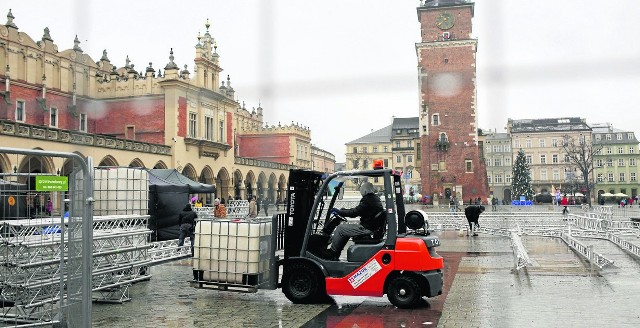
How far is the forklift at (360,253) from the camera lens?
8.05 m

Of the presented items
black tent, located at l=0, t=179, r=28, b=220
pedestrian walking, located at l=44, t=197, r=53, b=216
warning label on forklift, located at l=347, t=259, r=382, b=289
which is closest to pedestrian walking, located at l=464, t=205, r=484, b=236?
warning label on forklift, located at l=347, t=259, r=382, b=289

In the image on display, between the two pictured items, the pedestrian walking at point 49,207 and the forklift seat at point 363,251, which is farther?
the forklift seat at point 363,251

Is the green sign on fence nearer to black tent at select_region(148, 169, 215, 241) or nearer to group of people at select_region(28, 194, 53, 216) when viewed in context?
group of people at select_region(28, 194, 53, 216)

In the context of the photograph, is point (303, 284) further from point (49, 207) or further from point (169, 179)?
point (169, 179)

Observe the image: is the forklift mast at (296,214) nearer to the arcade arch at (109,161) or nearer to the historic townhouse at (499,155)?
the historic townhouse at (499,155)

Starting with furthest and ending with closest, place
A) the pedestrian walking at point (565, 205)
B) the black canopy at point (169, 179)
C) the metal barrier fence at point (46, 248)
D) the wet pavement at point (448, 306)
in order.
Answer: the pedestrian walking at point (565, 205) < the black canopy at point (169, 179) < the wet pavement at point (448, 306) < the metal barrier fence at point (46, 248)

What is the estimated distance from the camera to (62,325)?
6508 mm

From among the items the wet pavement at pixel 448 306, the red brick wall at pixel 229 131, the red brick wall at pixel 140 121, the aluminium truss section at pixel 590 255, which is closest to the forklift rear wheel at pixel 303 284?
the wet pavement at pixel 448 306

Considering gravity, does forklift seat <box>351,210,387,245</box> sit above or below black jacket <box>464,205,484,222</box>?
above

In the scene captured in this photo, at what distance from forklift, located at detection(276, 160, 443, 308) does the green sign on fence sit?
404 centimetres

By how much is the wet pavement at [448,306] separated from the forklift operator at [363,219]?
1.01 m

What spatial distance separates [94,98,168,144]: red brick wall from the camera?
3603 centimetres

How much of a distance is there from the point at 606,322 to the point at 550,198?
60.6m

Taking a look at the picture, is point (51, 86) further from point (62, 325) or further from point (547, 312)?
point (547, 312)
